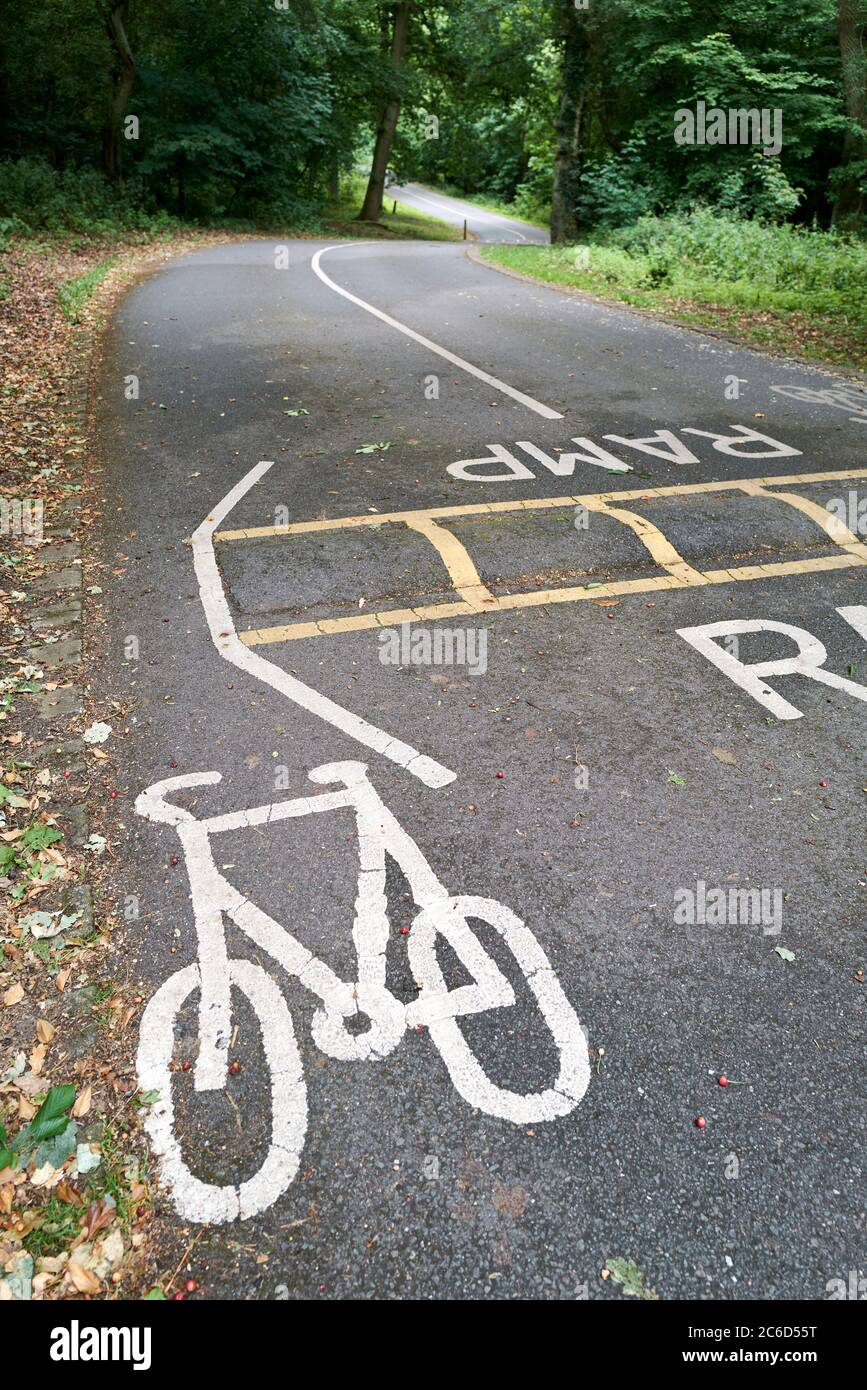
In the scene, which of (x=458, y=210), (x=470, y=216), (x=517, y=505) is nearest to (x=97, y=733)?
(x=517, y=505)

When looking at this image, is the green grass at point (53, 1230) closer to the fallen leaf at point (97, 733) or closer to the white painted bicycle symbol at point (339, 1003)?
the white painted bicycle symbol at point (339, 1003)

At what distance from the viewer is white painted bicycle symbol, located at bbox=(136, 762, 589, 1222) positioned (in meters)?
2.68

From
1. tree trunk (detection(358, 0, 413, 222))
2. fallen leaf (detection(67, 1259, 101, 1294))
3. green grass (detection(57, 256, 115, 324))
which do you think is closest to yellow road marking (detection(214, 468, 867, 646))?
fallen leaf (detection(67, 1259, 101, 1294))

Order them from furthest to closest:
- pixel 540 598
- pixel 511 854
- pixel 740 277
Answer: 1. pixel 740 277
2. pixel 540 598
3. pixel 511 854

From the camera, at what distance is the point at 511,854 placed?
3.71 meters

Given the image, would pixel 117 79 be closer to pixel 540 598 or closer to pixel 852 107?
pixel 852 107

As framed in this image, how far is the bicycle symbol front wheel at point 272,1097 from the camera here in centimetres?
252

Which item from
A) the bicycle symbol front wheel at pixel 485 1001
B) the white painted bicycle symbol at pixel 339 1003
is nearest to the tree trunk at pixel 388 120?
the white painted bicycle symbol at pixel 339 1003

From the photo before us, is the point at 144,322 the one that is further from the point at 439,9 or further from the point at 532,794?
the point at 439,9

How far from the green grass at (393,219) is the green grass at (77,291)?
67.9ft

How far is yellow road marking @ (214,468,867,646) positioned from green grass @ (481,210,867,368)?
592 centimetres

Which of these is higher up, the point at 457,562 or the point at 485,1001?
the point at 457,562

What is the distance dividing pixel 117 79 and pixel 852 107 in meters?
20.9

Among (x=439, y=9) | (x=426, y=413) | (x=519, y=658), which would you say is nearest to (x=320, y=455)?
(x=426, y=413)
